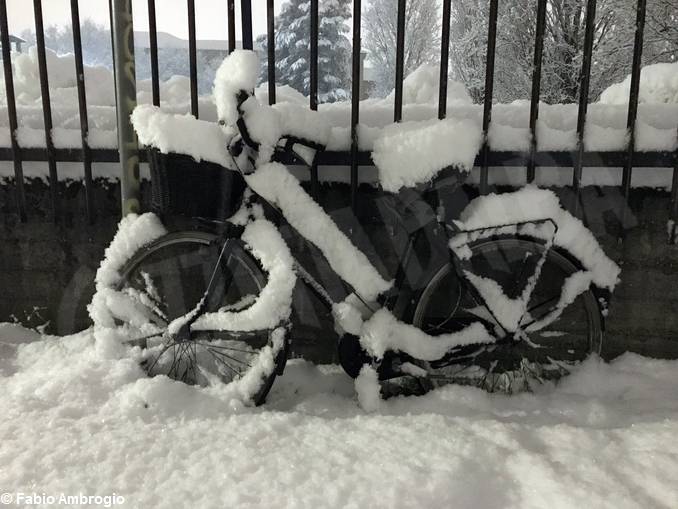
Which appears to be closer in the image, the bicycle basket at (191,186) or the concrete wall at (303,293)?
the bicycle basket at (191,186)

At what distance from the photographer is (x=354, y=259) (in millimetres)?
2488

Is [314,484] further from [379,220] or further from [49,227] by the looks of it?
[49,227]

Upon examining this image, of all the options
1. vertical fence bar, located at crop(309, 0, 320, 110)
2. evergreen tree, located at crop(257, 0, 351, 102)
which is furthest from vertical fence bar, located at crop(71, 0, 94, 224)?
evergreen tree, located at crop(257, 0, 351, 102)

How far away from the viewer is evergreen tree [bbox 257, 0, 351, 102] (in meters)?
19.5

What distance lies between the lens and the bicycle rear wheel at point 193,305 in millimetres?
2553

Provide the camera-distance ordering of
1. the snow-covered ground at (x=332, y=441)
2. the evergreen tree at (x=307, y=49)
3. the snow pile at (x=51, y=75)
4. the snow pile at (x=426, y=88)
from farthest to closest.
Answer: the evergreen tree at (x=307, y=49) → the snow pile at (x=426, y=88) → the snow pile at (x=51, y=75) → the snow-covered ground at (x=332, y=441)

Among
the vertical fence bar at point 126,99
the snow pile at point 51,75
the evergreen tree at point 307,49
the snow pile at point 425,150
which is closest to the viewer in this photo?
the snow pile at point 425,150

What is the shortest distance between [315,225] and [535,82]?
4.40 feet

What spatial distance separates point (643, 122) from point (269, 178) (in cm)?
198

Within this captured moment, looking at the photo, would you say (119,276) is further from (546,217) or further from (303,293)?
(546,217)

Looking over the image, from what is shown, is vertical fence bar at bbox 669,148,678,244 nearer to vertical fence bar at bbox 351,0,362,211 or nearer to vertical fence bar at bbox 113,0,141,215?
vertical fence bar at bbox 351,0,362,211

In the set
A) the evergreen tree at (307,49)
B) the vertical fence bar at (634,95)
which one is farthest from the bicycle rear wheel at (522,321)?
the evergreen tree at (307,49)

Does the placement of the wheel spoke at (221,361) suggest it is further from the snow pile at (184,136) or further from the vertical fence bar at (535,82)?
the vertical fence bar at (535,82)

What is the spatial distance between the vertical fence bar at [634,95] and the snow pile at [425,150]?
86cm
